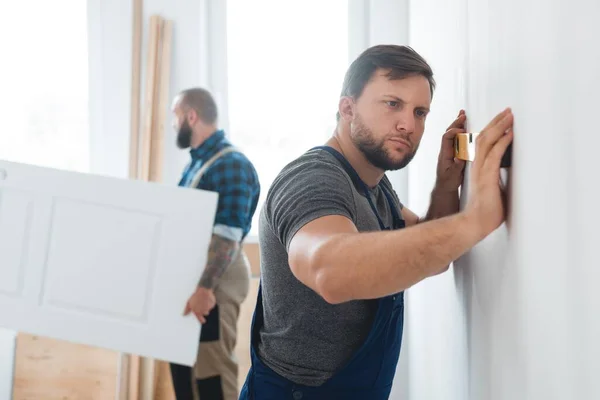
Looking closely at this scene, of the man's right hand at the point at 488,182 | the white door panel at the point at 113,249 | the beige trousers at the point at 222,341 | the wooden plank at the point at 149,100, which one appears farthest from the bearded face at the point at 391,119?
the wooden plank at the point at 149,100

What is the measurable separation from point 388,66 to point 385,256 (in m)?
0.49

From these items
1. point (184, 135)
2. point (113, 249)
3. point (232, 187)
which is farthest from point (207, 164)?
point (113, 249)

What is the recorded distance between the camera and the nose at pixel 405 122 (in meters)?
1.27

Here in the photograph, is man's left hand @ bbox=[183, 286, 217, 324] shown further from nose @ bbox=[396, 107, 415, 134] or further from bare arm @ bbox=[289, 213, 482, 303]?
bare arm @ bbox=[289, 213, 482, 303]

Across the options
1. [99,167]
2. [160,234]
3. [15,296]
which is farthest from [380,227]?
[99,167]

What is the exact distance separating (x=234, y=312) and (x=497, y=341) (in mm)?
1988

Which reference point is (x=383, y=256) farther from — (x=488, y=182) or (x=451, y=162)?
(x=451, y=162)

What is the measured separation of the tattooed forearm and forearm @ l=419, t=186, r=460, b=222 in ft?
4.42

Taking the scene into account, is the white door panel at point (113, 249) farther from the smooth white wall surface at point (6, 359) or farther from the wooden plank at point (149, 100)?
the smooth white wall surface at point (6, 359)

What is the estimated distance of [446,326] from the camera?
167 centimetres

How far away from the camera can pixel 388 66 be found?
1285 millimetres

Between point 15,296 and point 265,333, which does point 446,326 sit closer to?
point 265,333

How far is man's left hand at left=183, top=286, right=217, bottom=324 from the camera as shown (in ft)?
8.56

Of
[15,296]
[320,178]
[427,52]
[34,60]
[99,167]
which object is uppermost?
[34,60]
